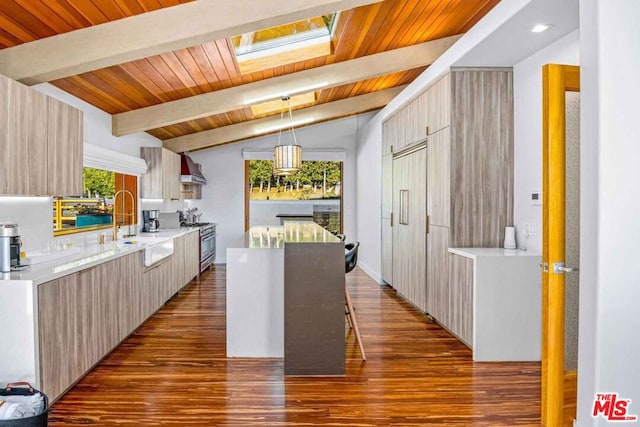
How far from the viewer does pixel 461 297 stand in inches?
161

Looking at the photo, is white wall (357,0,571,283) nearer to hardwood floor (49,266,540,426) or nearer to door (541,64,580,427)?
door (541,64,580,427)

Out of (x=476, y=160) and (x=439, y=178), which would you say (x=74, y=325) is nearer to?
(x=439, y=178)

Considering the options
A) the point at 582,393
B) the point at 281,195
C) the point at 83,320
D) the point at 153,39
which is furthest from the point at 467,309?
the point at 281,195

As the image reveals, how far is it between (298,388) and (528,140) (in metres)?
2.87

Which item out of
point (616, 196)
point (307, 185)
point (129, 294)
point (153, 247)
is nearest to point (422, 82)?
point (616, 196)

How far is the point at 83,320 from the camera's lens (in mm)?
3162

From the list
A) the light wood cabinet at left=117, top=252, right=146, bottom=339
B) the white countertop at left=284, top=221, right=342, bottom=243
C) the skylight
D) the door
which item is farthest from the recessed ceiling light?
the light wood cabinet at left=117, top=252, right=146, bottom=339

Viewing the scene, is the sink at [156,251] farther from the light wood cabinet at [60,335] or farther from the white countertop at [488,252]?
the white countertop at [488,252]

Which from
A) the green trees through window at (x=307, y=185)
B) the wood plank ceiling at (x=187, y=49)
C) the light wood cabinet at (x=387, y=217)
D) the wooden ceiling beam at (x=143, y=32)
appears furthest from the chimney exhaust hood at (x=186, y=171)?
the wooden ceiling beam at (x=143, y=32)

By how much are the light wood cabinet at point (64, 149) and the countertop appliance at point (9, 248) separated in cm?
41

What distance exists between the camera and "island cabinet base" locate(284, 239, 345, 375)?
3408 mm

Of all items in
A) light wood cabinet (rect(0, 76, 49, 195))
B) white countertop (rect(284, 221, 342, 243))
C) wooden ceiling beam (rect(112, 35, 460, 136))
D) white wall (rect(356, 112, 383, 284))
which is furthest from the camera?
white wall (rect(356, 112, 383, 284))

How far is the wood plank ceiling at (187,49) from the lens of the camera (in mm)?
2875

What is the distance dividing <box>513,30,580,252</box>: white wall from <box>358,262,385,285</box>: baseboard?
328 centimetres
